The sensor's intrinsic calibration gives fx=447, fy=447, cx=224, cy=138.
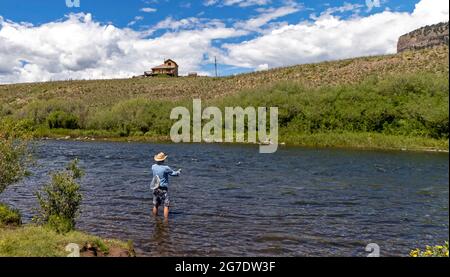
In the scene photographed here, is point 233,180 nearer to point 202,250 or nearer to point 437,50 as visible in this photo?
point 202,250

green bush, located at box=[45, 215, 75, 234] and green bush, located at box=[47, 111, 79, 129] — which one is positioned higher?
green bush, located at box=[47, 111, 79, 129]

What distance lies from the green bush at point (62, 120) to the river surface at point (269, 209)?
57085mm

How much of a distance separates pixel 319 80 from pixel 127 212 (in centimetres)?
8405

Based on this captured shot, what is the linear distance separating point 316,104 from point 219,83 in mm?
45709

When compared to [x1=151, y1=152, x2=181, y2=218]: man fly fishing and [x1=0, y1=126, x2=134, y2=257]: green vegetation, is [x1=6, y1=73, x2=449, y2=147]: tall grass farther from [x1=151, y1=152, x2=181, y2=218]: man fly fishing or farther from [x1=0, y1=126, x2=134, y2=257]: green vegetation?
[x1=0, y1=126, x2=134, y2=257]: green vegetation

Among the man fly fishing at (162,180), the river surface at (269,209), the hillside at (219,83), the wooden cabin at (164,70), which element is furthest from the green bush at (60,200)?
the wooden cabin at (164,70)

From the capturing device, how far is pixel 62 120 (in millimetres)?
91250

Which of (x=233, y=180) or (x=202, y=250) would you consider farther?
(x=233, y=180)

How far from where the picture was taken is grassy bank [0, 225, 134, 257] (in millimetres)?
10023

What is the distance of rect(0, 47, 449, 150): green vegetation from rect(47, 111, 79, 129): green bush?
203mm

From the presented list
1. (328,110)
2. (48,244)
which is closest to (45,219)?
(48,244)

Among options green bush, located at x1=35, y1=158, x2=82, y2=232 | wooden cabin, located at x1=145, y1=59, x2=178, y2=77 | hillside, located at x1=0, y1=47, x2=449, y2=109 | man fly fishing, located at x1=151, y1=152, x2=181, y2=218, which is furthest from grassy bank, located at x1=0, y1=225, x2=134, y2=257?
wooden cabin, located at x1=145, y1=59, x2=178, y2=77

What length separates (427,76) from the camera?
220 feet
